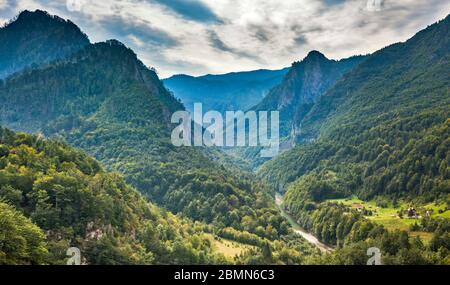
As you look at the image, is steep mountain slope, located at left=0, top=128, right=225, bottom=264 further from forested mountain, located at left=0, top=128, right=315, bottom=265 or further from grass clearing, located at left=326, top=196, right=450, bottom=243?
grass clearing, located at left=326, top=196, right=450, bottom=243

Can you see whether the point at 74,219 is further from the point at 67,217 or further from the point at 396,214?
the point at 396,214

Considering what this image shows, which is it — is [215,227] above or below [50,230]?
below

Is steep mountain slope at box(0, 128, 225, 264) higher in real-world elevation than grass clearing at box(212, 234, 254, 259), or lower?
higher

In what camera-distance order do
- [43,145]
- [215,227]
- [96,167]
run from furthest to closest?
[215,227], [96,167], [43,145]

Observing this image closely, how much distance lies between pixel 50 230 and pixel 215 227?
71.8m

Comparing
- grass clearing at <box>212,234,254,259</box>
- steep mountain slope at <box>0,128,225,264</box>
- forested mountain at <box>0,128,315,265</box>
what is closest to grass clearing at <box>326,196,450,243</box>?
forested mountain at <box>0,128,315,265</box>

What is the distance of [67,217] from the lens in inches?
2680

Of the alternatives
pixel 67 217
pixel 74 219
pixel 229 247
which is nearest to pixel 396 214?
pixel 229 247

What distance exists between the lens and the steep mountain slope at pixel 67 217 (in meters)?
52.1

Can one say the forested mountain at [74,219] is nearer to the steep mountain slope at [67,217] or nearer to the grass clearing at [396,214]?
the steep mountain slope at [67,217]

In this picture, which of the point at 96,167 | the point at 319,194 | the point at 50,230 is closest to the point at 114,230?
the point at 50,230

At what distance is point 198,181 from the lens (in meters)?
162

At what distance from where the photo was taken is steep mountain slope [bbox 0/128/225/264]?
2051 inches
